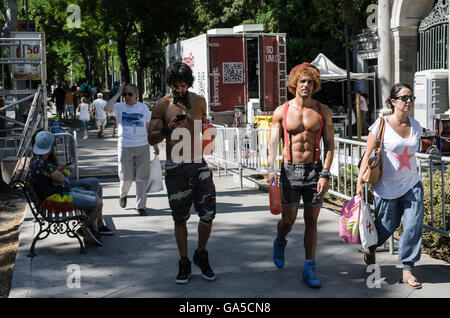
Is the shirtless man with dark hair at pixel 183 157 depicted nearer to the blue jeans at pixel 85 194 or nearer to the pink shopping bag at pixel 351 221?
the pink shopping bag at pixel 351 221

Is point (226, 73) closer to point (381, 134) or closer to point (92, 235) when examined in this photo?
point (92, 235)

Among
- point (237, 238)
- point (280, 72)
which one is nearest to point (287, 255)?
point (237, 238)

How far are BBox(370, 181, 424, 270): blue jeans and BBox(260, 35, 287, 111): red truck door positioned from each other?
1211cm

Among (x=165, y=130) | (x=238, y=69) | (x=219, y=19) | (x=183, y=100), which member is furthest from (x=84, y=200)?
(x=219, y=19)

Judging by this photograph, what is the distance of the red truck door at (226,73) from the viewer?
55.6 ft

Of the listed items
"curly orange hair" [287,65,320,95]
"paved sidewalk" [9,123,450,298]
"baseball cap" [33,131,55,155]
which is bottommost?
"paved sidewalk" [9,123,450,298]

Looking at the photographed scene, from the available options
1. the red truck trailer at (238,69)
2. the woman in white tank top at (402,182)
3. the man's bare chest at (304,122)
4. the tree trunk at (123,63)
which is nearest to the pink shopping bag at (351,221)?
the woman in white tank top at (402,182)

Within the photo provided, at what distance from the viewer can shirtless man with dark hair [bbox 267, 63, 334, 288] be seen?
5316 mm

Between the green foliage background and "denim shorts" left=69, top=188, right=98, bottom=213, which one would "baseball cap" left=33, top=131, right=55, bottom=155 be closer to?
"denim shorts" left=69, top=188, right=98, bottom=213

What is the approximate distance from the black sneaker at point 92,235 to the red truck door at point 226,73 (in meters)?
10.7

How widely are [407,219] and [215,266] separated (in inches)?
73.6

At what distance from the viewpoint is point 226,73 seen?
1712 cm

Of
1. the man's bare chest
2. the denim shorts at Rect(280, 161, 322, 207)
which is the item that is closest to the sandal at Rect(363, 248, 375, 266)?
the denim shorts at Rect(280, 161, 322, 207)
